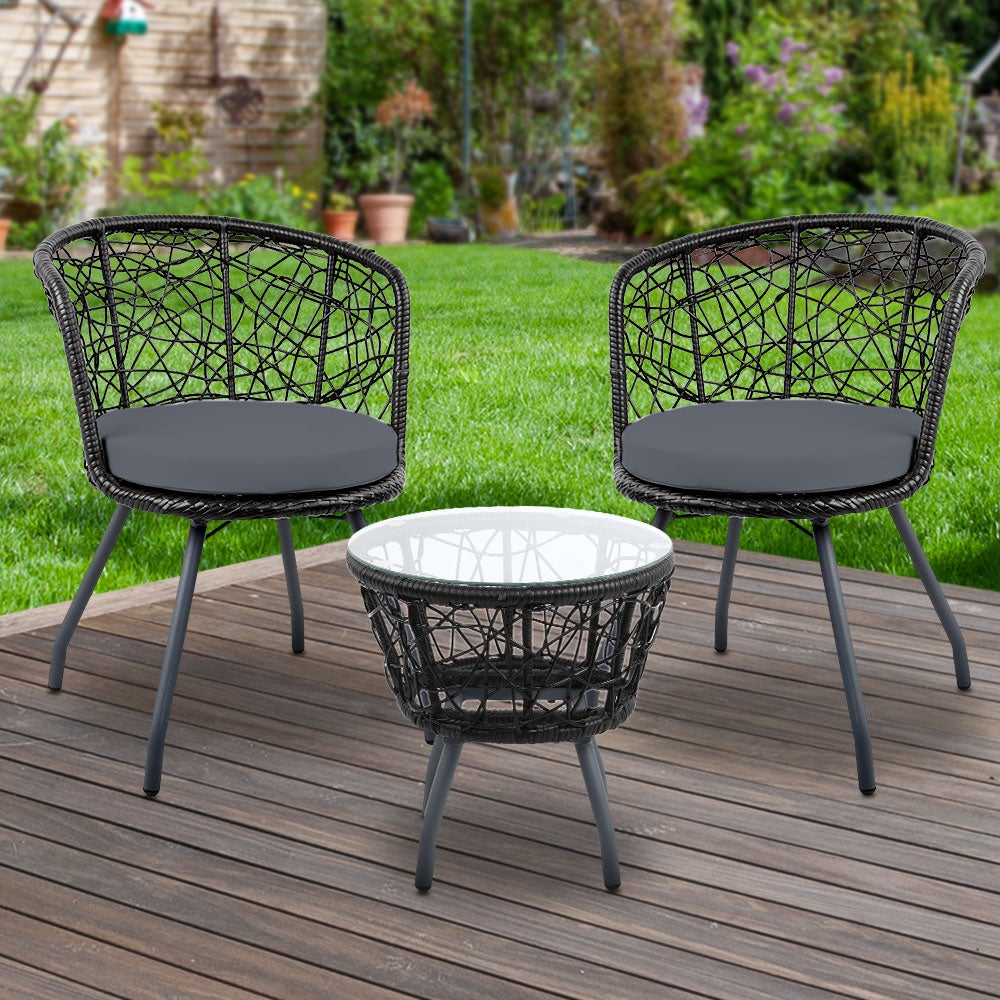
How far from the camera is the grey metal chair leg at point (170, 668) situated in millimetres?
2139

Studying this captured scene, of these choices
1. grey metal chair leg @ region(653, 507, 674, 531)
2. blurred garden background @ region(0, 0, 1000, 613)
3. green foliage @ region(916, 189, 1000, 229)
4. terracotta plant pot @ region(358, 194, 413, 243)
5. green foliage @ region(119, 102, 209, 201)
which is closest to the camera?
grey metal chair leg @ region(653, 507, 674, 531)

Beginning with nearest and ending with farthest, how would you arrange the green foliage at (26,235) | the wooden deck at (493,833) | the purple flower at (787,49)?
1. the wooden deck at (493,833)
2. the purple flower at (787,49)
3. the green foliage at (26,235)

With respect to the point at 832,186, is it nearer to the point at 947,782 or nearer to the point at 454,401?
the point at 454,401

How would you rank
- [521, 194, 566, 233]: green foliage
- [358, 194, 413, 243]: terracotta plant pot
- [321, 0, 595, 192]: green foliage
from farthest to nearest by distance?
1. [521, 194, 566, 233]: green foliage
2. [321, 0, 595, 192]: green foliage
3. [358, 194, 413, 243]: terracotta plant pot

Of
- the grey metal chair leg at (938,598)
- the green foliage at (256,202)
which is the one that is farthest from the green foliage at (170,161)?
the grey metal chair leg at (938,598)

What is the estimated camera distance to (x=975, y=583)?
3.26 metres

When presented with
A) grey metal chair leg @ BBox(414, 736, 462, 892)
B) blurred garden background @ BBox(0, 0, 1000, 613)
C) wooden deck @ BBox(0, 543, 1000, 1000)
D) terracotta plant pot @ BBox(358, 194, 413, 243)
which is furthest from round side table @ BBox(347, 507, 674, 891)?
terracotta plant pot @ BBox(358, 194, 413, 243)

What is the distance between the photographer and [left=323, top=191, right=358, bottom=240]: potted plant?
9.54 m

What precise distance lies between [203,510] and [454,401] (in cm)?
275

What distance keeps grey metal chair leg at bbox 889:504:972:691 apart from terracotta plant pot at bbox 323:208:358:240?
7.40 m

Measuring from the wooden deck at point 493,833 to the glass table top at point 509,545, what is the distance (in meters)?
0.37

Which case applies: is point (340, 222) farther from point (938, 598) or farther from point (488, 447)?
point (938, 598)

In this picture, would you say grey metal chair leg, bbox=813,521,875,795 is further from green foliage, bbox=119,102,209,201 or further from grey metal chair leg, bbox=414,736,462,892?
green foliage, bbox=119,102,209,201

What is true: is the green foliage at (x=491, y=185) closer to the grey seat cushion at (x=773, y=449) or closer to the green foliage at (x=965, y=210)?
the green foliage at (x=965, y=210)
